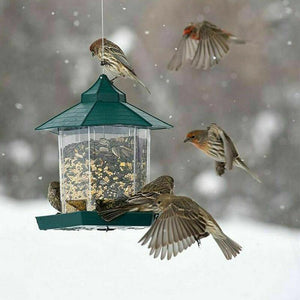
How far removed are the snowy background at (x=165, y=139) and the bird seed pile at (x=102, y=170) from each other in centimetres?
468

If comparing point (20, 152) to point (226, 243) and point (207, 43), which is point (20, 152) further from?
point (207, 43)

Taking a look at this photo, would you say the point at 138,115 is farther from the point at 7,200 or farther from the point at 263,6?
the point at 263,6

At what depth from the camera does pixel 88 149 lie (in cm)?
606

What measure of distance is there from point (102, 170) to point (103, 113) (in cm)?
42

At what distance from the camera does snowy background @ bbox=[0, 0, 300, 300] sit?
1080 cm

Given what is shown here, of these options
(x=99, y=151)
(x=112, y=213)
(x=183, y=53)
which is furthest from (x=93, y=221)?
(x=183, y=53)

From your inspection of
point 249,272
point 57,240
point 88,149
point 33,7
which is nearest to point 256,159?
point 249,272

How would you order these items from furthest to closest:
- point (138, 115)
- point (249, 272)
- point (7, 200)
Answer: point (7, 200) < point (249, 272) < point (138, 115)

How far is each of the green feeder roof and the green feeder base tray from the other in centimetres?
58

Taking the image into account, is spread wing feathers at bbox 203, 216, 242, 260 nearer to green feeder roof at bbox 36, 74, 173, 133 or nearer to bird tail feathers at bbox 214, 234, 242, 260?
bird tail feathers at bbox 214, 234, 242, 260

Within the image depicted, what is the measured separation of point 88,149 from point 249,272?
533 centimetres

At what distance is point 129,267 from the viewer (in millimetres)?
10773

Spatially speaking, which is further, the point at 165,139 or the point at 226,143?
the point at 165,139

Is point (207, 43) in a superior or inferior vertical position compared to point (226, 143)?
superior
